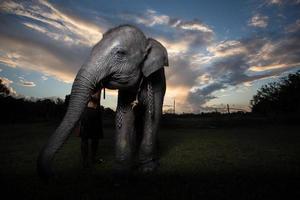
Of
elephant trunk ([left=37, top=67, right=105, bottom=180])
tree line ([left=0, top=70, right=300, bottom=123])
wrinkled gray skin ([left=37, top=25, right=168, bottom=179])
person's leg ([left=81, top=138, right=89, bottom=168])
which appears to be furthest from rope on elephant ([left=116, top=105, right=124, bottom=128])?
tree line ([left=0, top=70, right=300, bottom=123])

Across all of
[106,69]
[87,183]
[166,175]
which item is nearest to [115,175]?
[87,183]

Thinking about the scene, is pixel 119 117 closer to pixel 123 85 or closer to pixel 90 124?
pixel 123 85

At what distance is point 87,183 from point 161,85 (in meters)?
2.41

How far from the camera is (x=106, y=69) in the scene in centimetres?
372

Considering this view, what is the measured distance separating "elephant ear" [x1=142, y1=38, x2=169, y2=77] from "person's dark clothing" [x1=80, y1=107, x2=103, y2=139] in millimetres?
2183

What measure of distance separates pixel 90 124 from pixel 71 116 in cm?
272

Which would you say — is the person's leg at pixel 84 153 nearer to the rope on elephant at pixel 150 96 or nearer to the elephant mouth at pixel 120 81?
the rope on elephant at pixel 150 96

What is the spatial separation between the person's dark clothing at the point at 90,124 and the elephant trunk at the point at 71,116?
2.47 metres

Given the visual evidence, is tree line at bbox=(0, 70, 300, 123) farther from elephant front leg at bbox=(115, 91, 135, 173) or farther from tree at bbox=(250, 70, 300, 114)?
elephant front leg at bbox=(115, 91, 135, 173)

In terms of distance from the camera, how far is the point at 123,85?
3932 millimetres

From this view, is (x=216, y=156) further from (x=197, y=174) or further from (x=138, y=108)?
(x=138, y=108)

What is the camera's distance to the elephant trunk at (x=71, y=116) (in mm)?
2832

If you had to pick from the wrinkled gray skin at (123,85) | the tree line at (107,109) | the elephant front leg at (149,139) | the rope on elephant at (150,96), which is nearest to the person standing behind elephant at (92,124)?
the wrinkled gray skin at (123,85)

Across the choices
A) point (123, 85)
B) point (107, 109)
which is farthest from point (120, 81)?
point (107, 109)
